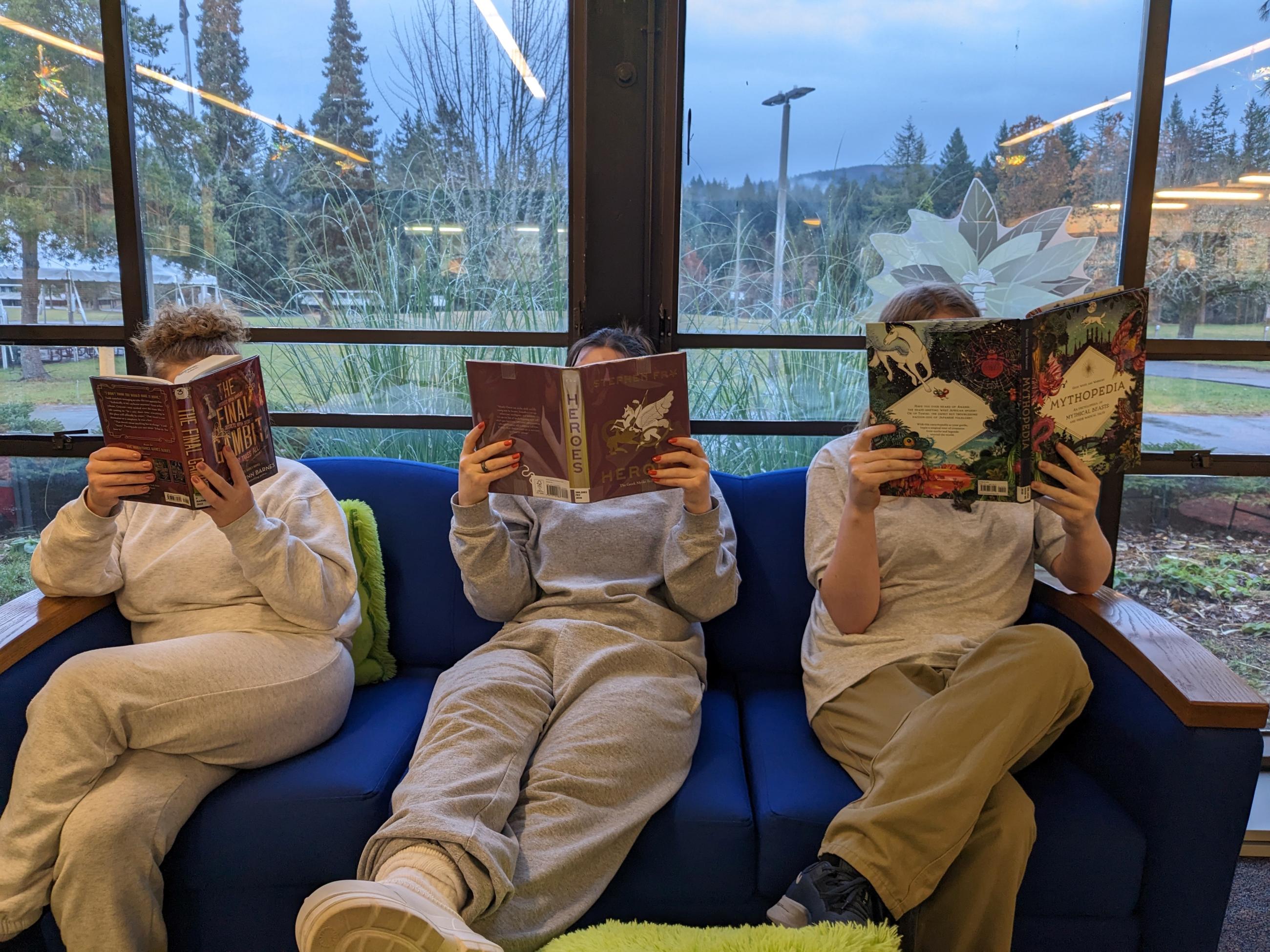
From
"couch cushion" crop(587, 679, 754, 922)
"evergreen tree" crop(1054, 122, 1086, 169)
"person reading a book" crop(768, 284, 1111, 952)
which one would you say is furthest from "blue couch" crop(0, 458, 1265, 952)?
"evergreen tree" crop(1054, 122, 1086, 169)

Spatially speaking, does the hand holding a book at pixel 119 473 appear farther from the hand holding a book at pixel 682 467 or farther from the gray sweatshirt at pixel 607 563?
the hand holding a book at pixel 682 467

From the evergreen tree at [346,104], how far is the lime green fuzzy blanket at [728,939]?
1916 millimetres

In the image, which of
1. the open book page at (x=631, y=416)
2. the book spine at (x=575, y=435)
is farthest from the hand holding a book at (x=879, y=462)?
the book spine at (x=575, y=435)

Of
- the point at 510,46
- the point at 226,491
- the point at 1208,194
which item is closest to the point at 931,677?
the point at 226,491

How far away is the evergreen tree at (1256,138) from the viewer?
223 centimetres

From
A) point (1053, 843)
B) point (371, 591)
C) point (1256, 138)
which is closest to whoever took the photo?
point (1053, 843)

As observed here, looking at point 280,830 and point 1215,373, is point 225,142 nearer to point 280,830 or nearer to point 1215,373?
point 280,830

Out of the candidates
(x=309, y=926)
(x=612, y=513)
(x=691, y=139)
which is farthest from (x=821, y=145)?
(x=309, y=926)

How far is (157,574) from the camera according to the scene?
1.71 m

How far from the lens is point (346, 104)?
234 centimetres

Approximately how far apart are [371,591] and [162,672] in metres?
0.55

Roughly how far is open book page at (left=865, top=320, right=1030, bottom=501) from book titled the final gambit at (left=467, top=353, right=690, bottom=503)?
36cm

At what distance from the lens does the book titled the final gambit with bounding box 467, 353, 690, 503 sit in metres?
1.58

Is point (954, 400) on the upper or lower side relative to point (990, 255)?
lower
